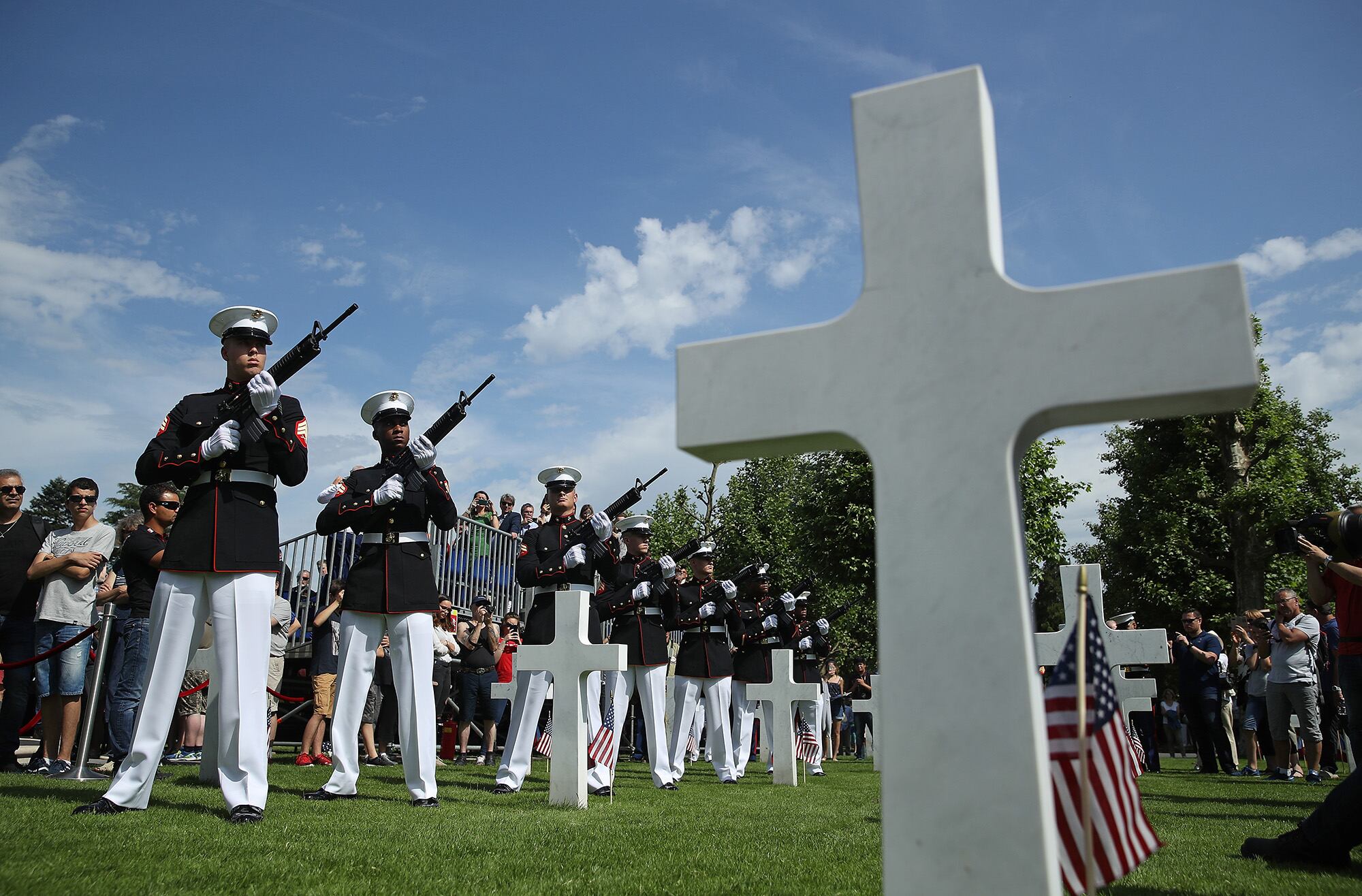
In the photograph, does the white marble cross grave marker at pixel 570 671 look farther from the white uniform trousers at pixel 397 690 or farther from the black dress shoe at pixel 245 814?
the black dress shoe at pixel 245 814

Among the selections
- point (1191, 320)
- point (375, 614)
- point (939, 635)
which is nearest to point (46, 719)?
point (375, 614)

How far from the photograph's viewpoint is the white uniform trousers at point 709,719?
11.5 meters

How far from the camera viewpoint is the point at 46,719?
26.3 ft

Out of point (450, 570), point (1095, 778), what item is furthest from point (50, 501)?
point (1095, 778)

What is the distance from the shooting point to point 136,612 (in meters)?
7.77

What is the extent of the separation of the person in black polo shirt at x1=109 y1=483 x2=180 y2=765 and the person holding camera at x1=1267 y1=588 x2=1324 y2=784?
11061 mm

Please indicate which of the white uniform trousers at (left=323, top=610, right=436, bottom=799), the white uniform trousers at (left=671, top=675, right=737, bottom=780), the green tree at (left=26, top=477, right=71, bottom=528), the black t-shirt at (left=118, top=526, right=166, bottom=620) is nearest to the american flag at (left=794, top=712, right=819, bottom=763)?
the white uniform trousers at (left=671, top=675, right=737, bottom=780)

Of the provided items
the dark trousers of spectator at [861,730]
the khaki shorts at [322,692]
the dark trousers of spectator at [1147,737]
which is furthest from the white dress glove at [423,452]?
the dark trousers of spectator at [861,730]

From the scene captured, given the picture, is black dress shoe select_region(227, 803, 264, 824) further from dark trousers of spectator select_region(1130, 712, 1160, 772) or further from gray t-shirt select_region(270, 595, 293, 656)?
dark trousers of spectator select_region(1130, 712, 1160, 772)

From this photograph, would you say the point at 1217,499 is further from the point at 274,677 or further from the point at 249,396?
Result: the point at 249,396

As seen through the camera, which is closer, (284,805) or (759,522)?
(284,805)

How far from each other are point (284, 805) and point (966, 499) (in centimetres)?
529

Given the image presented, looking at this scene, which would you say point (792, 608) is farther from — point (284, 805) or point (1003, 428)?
point (1003, 428)

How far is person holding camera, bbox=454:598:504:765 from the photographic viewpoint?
40.8 feet
